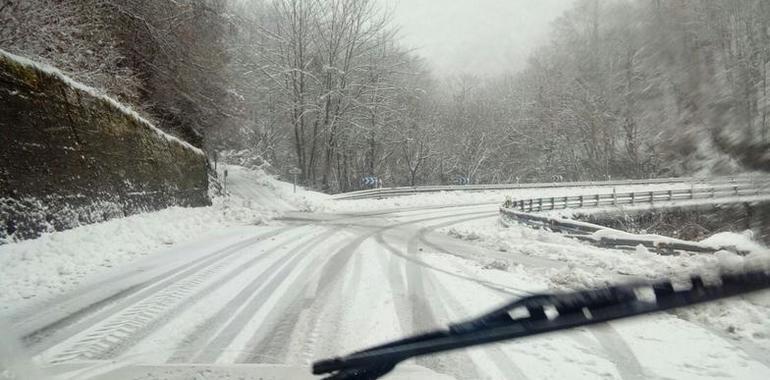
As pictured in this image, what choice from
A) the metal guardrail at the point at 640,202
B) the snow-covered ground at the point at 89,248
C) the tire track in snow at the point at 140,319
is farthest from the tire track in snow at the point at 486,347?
the snow-covered ground at the point at 89,248

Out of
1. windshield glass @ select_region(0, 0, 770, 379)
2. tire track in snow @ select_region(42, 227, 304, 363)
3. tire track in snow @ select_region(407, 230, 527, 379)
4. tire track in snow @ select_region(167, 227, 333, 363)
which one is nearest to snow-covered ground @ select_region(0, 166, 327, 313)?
windshield glass @ select_region(0, 0, 770, 379)

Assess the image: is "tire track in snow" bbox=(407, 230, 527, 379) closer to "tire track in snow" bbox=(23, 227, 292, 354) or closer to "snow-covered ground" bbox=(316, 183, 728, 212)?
"tire track in snow" bbox=(23, 227, 292, 354)

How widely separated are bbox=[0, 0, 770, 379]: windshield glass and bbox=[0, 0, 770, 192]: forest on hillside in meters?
0.02

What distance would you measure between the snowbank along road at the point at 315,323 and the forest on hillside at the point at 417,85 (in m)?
1.11

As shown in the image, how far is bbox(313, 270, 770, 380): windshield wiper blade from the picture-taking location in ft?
6.24

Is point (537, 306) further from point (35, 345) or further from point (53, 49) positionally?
point (53, 49)

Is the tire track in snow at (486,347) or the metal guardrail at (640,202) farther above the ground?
the metal guardrail at (640,202)

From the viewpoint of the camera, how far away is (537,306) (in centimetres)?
198

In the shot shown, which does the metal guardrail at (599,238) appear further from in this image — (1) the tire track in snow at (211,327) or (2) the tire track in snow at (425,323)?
(1) the tire track in snow at (211,327)

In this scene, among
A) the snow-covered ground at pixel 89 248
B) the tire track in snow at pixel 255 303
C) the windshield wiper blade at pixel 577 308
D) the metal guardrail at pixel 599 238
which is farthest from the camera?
the metal guardrail at pixel 599 238

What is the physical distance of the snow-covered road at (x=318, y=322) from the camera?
349 cm

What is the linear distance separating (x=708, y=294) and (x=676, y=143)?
0.72 metres

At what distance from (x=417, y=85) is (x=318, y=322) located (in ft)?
127

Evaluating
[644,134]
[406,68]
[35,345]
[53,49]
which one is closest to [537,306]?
[644,134]
